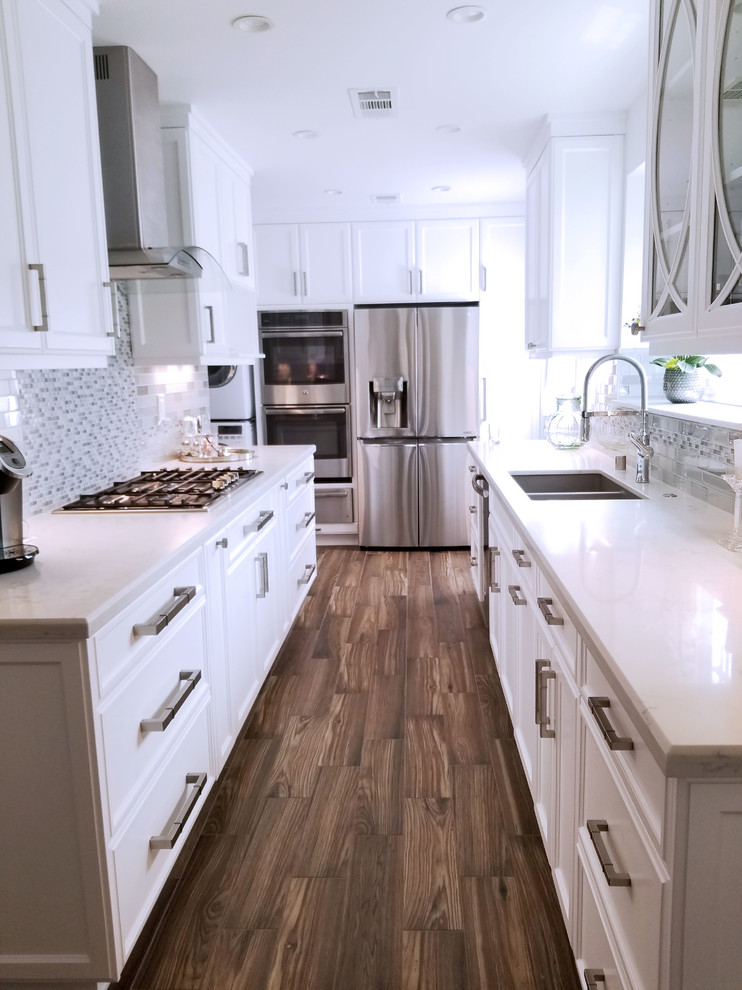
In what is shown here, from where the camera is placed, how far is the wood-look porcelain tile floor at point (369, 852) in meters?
1.77

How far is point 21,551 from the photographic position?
183 centimetres

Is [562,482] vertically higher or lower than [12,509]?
lower

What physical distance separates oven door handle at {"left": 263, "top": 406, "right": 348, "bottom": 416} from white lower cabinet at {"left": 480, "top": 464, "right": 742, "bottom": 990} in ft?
12.1

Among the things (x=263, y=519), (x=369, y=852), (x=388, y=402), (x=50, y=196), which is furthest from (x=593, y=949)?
(x=388, y=402)

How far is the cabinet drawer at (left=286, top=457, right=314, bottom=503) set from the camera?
12.3ft

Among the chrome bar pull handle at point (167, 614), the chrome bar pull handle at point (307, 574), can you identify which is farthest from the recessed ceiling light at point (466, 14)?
the chrome bar pull handle at point (307, 574)

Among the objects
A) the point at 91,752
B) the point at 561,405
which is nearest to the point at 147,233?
the point at 91,752

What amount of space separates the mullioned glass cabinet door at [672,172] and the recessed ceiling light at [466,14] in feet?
2.24

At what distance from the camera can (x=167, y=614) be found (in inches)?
72.5

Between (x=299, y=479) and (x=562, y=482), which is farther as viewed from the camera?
(x=299, y=479)

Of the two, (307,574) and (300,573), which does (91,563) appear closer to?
(300,573)

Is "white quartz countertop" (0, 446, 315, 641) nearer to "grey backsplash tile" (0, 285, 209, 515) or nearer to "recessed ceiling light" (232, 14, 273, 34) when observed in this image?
"grey backsplash tile" (0, 285, 209, 515)

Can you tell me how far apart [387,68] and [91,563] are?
7.28 ft

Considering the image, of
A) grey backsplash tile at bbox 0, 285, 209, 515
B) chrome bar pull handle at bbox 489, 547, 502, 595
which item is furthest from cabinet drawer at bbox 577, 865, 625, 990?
grey backsplash tile at bbox 0, 285, 209, 515
